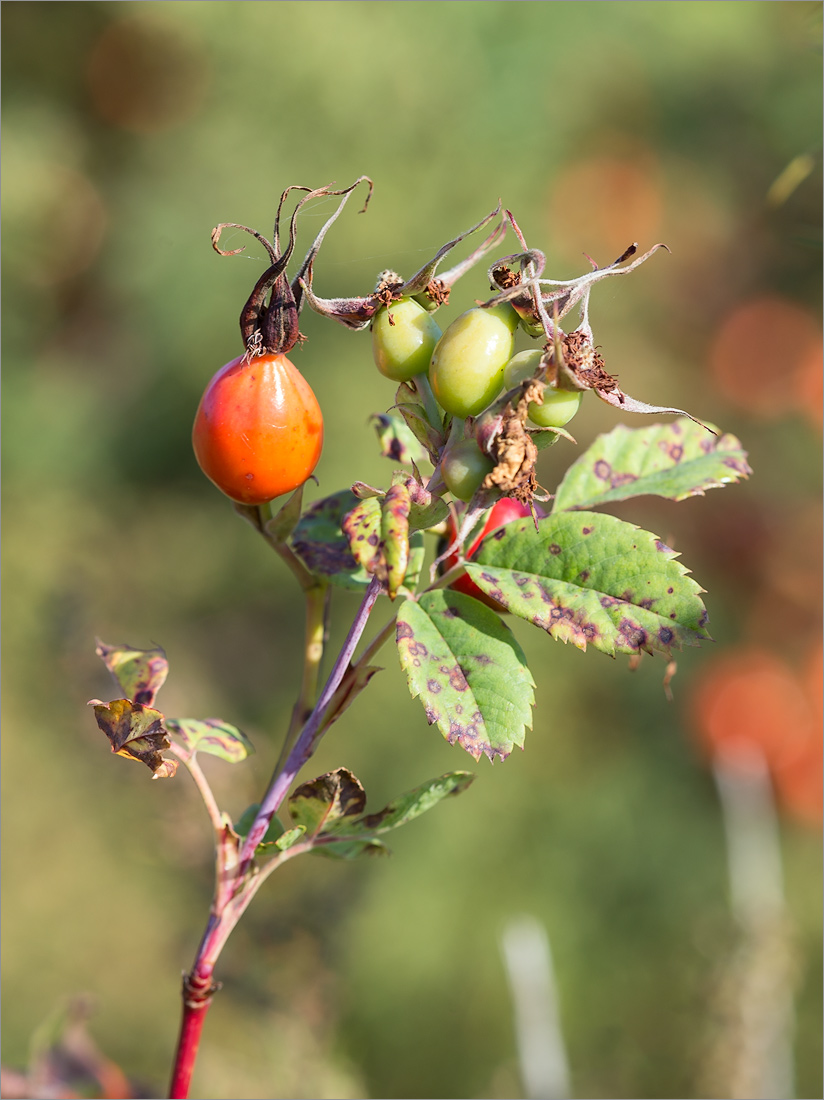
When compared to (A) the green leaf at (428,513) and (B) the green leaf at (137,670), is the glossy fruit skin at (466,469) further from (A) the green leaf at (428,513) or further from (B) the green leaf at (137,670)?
(B) the green leaf at (137,670)

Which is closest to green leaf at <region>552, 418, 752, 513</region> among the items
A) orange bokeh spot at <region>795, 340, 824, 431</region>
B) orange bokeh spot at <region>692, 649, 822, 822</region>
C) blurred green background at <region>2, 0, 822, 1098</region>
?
blurred green background at <region>2, 0, 822, 1098</region>

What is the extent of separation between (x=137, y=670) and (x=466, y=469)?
0.22 meters

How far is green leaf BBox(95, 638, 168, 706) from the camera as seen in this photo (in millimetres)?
444

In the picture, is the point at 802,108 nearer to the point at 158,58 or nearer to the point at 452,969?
the point at 158,58

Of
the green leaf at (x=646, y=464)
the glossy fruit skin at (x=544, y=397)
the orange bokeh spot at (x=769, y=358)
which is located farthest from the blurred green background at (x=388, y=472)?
the glossy fruit skin at (x=544, y=397)

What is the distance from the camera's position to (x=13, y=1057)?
1620 mm

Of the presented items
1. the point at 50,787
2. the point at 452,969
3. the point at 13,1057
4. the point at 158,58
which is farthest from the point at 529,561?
the point at 158,58

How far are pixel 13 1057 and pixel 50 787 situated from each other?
1.98 feet

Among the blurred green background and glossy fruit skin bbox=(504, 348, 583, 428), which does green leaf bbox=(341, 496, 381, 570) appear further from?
the blurred green background

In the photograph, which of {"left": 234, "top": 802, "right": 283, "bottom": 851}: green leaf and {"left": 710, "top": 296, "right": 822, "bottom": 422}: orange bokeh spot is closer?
{"left": 234, "top": 802, "right": 283, "bottom": 851}: green leaf

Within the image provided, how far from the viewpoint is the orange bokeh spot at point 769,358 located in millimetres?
2594

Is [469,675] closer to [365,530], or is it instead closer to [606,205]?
[365,530]

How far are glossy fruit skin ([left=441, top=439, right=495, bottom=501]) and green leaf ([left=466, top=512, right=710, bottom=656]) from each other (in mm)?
75

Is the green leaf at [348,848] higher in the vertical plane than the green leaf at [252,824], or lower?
lower
